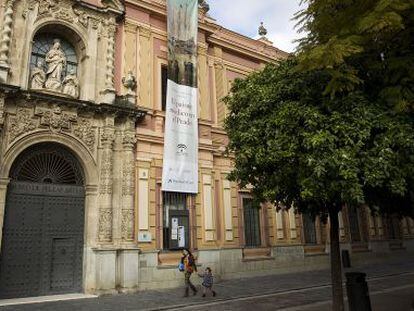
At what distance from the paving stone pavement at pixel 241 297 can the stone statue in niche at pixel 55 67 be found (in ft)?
22.8

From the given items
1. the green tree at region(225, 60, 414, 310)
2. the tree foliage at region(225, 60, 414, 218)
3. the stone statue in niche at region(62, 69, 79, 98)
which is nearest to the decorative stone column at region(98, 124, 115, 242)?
the stone statue in niche at region(62, 69, 79, 98)

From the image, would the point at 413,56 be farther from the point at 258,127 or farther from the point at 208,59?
the point at 208,59

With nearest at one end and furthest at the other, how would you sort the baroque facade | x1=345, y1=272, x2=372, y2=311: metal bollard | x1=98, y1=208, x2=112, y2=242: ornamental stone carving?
x1=345, y1=272, x2=372, y2=311: metal bollard
the baroque facade
x1=98, y1=208, x2=112, y2=242: ornamental stone carving

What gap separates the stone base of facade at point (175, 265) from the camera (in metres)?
13.3

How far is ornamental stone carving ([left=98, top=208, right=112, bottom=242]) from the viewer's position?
13.6 metres

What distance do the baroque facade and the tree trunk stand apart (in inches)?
266

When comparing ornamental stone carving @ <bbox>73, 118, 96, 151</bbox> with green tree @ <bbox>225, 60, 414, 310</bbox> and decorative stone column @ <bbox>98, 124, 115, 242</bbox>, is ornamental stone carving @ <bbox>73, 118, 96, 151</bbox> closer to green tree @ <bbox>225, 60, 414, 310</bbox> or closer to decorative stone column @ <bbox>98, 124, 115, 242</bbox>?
decorative stone column @ <bbox>98, 124, 115, 242</bbox>

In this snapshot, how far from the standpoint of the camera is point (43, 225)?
43.5ft

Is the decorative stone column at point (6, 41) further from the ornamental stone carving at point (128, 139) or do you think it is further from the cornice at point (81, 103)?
the ornamental stone carving at point (128, 139)

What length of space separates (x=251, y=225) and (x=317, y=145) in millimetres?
11591

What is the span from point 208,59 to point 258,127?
35.0 feet

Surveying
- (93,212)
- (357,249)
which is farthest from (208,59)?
(357,249)

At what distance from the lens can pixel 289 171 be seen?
7805mm

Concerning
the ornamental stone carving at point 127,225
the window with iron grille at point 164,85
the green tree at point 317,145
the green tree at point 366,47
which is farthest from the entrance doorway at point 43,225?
the green tree at point 366,47
